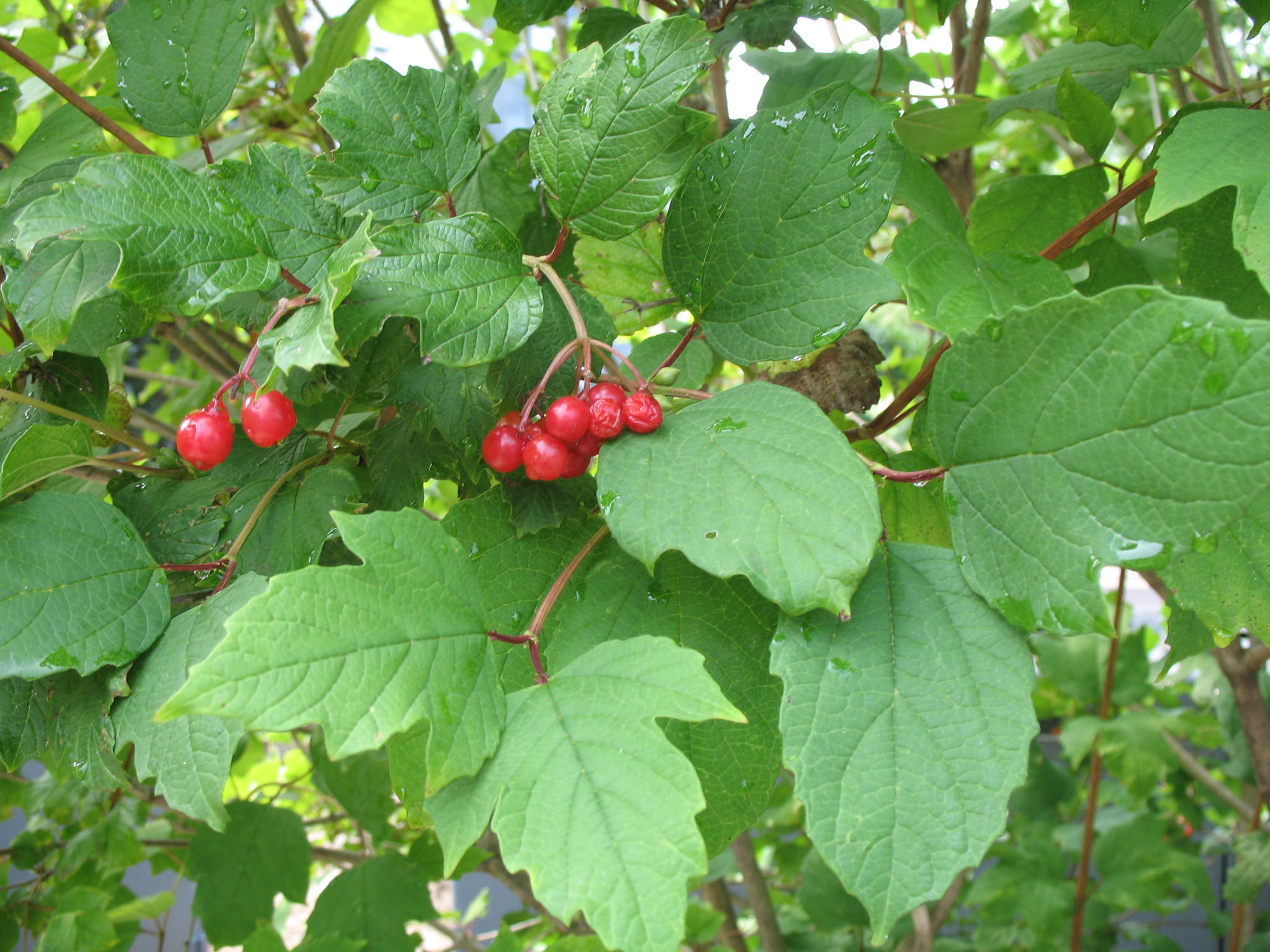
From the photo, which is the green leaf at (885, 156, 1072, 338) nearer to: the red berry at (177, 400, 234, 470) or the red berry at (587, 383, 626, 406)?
the red berry at (587, 383, 626, 406)

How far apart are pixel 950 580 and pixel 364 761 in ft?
3.53

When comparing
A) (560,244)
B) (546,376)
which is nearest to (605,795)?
(546,376)

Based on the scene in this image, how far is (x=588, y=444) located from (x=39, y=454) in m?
0.42

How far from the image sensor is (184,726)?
1.94 feet

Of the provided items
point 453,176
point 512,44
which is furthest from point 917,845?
point 512,44

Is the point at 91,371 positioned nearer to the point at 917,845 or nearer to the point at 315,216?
the point at 315,216

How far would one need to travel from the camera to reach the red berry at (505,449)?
618 mm

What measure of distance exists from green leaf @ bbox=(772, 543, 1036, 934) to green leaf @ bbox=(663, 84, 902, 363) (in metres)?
0.19

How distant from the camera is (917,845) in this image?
0.49 m

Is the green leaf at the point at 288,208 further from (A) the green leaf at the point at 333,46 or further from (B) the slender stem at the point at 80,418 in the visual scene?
(A) the green leaf at the point at 333,46

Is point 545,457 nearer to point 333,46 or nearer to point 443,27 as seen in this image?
point 333,46

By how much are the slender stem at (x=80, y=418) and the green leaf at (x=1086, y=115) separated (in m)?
0.86

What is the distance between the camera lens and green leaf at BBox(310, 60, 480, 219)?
647mm

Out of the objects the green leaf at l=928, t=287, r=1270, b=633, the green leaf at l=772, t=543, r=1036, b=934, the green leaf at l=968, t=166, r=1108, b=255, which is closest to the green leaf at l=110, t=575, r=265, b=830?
the green leaf at l=772, t=543, r=1036, b=934
